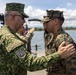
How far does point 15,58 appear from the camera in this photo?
3.36 m

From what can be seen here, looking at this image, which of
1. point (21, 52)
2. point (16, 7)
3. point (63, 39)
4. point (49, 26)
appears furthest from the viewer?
point (49, 26)

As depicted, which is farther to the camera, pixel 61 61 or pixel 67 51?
pixel 61 61

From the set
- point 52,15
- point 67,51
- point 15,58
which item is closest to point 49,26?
point 52,15

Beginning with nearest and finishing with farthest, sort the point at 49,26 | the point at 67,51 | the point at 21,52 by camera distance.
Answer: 1. the point at 21,52
2. the point at 67,51
3. the point at 49,26

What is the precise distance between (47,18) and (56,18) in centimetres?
19

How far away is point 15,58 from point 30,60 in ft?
0.61

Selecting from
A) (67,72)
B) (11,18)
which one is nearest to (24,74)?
(11,18)

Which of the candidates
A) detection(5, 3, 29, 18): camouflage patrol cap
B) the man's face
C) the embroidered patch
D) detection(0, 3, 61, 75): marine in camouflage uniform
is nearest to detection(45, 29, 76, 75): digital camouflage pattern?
the man's face

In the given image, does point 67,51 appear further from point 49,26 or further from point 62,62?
point 49,26

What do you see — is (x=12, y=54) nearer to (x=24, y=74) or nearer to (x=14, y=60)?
(x=14, y=60)

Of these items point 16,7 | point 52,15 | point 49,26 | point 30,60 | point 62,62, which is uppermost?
point 16,7

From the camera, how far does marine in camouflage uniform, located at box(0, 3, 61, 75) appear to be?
3.29 meters

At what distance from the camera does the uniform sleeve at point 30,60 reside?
10.8 feet

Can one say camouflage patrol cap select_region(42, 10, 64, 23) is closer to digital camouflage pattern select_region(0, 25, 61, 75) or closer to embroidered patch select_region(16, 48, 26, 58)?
digital camouflage pattern select_region(0, 25, 61, 75)
